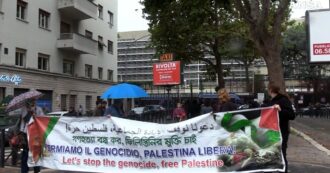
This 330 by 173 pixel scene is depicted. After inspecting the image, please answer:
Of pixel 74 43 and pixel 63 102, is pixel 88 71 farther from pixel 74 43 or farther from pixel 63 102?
pixel 74 43

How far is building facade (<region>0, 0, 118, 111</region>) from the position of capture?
32656 millimetres

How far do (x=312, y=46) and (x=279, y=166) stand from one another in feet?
42.7

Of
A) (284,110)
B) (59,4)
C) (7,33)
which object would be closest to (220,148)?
(284,110)

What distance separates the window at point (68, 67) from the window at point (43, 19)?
3720 millimetres

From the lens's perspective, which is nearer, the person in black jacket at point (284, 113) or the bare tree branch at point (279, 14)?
the person in black jacket at point (284, 113)

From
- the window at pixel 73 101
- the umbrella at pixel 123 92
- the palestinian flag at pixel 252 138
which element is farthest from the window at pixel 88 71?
the palestinian flag at pixel 252 138

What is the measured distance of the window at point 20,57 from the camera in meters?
33.8

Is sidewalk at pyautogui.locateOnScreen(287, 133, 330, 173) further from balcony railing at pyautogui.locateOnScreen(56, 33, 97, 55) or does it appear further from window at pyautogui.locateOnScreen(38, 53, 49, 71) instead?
balcony railing at pyautogui.locateOnScreen(56, 33, 97, 55)

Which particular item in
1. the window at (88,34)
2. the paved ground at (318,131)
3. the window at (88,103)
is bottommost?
the paved ground at (318,131)

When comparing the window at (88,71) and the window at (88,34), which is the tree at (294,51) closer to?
the window at (88,34)

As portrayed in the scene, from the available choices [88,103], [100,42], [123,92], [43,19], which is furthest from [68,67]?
[123,92]

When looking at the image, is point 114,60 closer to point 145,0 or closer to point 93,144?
point 145,0

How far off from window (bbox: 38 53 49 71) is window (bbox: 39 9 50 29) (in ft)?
6.89

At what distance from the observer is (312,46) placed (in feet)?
69.5
